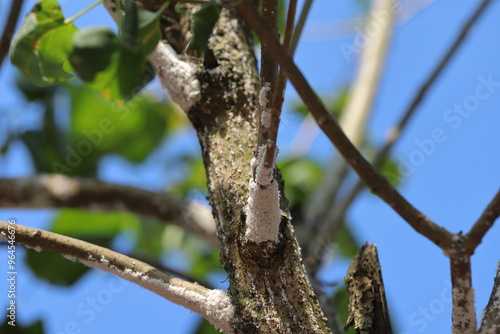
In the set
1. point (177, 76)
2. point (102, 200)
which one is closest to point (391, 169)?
point (102, 200)

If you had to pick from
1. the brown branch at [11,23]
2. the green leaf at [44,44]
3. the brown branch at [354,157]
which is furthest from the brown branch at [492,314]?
the brown branch at [11,23]

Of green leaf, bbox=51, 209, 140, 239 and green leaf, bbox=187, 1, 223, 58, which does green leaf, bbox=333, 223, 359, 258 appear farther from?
→ green leaf, bbox=187, 1, 223, 58

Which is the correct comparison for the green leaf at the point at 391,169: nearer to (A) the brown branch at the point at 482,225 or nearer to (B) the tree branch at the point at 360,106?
(B) the tree branch at the point at 360,106

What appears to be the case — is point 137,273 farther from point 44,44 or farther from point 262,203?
point 44,44

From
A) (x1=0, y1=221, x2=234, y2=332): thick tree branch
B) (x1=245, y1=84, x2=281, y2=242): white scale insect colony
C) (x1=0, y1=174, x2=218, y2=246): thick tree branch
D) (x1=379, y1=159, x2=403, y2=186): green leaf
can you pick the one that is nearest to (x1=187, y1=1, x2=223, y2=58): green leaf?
(x1=245, y1=84, x2=281, y2=242): white scale insect colony

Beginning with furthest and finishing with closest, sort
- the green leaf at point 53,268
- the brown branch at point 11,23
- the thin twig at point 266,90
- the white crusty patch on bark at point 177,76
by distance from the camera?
the green leaf at point 53,268 → the brown branch at point 11,23 → the white crusty patch on bark at point 177,76 → the thin twig at point 266,90
